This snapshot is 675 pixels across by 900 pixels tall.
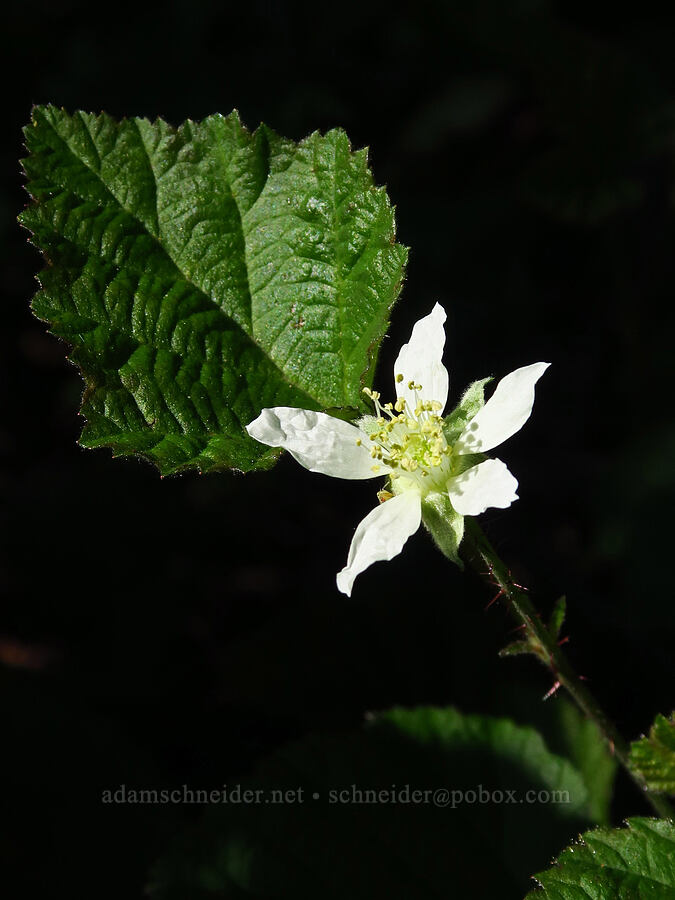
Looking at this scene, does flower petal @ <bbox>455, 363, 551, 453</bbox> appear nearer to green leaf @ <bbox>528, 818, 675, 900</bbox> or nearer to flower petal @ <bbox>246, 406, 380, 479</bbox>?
flower petal @ <bbox>246, 406, 380, 479</bbox>

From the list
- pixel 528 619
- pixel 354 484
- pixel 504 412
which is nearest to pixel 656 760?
pixel 528 619

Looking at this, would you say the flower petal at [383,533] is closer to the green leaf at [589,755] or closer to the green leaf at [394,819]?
the green leaf at [394,819]

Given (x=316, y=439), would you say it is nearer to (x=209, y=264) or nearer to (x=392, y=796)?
(x=209, y=264)

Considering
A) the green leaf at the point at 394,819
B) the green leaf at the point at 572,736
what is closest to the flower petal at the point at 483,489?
the green leaf at the point at 394,819

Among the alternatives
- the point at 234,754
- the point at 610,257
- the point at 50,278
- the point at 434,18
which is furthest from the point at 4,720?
the point at 434,18

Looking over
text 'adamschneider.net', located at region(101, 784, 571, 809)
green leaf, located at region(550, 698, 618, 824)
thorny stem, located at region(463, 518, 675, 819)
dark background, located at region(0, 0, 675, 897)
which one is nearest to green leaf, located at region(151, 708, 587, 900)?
text 'adamschneider.net', located at region(101, 784, 571, 809)
